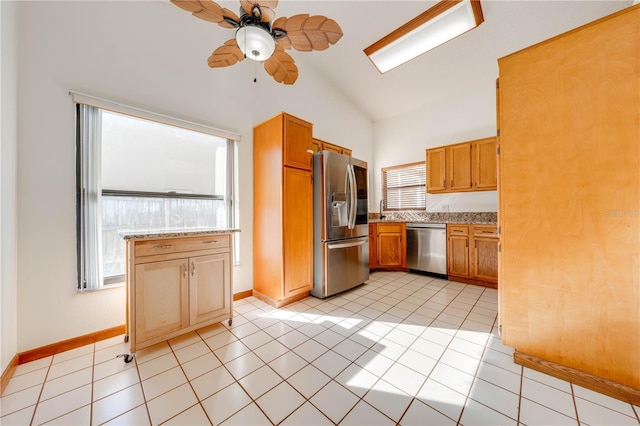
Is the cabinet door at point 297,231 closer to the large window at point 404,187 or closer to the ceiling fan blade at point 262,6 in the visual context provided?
the ceiling fan blade at point 262,6

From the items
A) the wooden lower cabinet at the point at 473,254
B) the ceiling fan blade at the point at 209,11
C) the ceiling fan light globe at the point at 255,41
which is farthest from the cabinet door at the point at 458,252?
the ceiling fan blade at the point at 209,11

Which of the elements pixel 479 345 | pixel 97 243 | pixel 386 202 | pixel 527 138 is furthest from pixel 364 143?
pixel 97 243

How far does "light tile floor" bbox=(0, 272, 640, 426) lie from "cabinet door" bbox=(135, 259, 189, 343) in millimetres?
198

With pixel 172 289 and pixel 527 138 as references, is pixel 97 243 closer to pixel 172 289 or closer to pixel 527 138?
pixel 172 289

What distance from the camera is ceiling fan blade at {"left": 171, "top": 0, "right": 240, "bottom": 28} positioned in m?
1.35

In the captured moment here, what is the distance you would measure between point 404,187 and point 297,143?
2.92 metres

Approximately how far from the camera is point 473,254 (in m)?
3.40

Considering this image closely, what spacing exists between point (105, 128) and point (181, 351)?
2.09 meters

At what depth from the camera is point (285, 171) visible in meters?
2.67

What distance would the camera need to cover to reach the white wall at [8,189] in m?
1.48

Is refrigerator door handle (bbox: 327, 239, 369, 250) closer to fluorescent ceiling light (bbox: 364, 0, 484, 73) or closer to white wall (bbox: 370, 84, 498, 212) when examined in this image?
white wall (bbox: 370, 84, 498, 212)

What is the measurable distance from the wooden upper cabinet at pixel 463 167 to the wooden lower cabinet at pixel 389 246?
0.97 m

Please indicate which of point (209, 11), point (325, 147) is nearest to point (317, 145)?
point (325, 147)

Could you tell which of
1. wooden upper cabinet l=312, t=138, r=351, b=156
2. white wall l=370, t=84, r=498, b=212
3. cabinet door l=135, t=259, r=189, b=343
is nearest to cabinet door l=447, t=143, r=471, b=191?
white wall l=370, t=84, r=498, b=212
